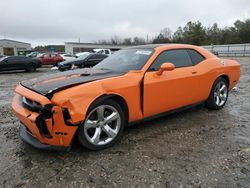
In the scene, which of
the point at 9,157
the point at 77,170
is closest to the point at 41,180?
the point at 77,170

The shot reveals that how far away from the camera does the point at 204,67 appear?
4.50 m

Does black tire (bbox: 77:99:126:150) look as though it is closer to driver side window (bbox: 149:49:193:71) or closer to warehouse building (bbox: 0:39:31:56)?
driver side window (bbox: 149:49:193:71)

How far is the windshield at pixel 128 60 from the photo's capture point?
3.74 m

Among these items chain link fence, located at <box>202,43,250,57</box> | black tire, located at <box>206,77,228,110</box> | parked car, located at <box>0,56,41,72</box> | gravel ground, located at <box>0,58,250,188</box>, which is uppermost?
chain link fence, located at <box>202,43,250,57</box>

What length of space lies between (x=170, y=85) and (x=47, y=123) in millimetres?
2094

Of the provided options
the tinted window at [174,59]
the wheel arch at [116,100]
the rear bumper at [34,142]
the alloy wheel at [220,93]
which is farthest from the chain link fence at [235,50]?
the rear bumper at [34,142]

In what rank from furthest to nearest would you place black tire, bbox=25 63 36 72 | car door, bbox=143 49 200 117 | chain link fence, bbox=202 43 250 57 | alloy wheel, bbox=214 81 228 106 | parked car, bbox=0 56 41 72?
chain link fence, bbox=202 43 250 57 → black tire, bbox=25 63 36 72 → parked car, bbox=0 56 41 72 → alloy wheel, bbox=214 81 228 106 → car door, bbox=143 49 200 117

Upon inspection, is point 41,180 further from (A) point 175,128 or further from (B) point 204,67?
(B) point 204,67

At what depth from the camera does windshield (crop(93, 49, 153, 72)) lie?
374cm

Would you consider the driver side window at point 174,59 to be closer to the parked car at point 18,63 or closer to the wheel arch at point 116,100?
the wheel arch at point 116,100

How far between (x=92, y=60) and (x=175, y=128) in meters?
12.3

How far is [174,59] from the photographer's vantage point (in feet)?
13.6

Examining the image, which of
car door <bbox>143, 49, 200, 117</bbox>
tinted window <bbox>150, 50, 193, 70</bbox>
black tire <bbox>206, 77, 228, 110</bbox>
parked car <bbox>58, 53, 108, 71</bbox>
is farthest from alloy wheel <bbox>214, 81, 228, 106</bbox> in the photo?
parked car <bbox>58, 53, 108, 71</bbox>

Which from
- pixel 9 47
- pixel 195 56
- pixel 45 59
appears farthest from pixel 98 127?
pixel 9 47
